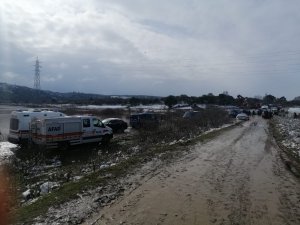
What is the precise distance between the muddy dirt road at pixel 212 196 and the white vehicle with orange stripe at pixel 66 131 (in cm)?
907

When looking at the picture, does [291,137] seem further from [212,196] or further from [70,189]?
[70,189]

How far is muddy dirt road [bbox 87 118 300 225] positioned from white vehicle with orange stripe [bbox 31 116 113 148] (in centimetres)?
907

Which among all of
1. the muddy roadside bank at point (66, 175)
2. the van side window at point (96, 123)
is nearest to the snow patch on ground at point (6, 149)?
the muddy roadside bank at point (66, 175)

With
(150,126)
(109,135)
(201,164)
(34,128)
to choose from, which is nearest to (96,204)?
(201,164)

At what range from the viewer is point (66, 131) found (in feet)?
76.1

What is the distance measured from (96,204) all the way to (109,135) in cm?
1708

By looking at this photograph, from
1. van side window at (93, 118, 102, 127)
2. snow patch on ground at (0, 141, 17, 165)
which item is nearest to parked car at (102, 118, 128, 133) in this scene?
van side window at (93, 118, 102, 127)

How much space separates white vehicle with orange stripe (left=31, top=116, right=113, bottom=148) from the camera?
2222 centimetres

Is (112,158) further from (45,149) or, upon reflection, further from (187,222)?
(187,222)

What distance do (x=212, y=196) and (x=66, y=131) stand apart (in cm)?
1435

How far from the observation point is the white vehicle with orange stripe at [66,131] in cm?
2222

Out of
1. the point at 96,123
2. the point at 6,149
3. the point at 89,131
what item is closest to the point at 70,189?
the point at 89,131

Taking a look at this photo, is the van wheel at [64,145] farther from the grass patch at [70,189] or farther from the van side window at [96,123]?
the grass patch at [70,189]

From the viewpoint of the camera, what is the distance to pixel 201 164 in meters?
16.1
